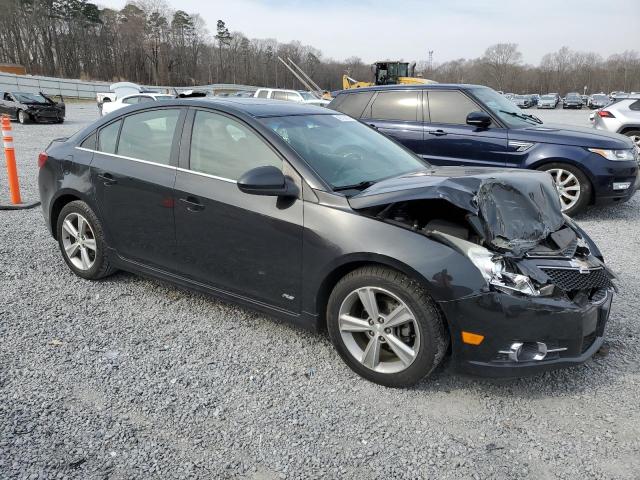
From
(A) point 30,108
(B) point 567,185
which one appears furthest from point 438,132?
(A) point 30,108

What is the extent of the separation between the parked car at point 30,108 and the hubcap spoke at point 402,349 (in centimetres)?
2295

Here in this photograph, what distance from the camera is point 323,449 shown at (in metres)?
2.43

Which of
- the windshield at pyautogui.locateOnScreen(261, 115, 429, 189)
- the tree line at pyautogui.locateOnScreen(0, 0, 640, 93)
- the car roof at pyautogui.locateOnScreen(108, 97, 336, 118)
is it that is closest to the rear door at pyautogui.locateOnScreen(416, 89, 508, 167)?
the windshield at pyautogui.locateOnScreen(261, 115, 429, 189)

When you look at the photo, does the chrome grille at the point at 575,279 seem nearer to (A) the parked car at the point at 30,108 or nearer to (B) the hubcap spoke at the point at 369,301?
(B) the hubcap spoke at the point at 369,301

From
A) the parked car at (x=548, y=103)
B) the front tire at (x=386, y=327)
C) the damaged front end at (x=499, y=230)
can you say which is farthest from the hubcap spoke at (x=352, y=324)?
the parked car at (x=548, y=103)

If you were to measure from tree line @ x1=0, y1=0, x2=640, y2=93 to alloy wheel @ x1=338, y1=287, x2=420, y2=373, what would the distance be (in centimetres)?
8248

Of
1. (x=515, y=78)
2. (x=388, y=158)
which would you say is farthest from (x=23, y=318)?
(x=515, y=78)

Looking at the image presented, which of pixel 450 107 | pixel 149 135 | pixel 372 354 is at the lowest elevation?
pixel 372 354

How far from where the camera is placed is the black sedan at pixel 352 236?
262cm

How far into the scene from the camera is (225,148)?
346cm

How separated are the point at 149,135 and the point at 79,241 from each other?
4.13 ft

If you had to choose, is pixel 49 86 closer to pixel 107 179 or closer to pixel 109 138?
pixel 109 138

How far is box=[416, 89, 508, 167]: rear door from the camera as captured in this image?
6.96 m

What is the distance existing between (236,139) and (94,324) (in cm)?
175
